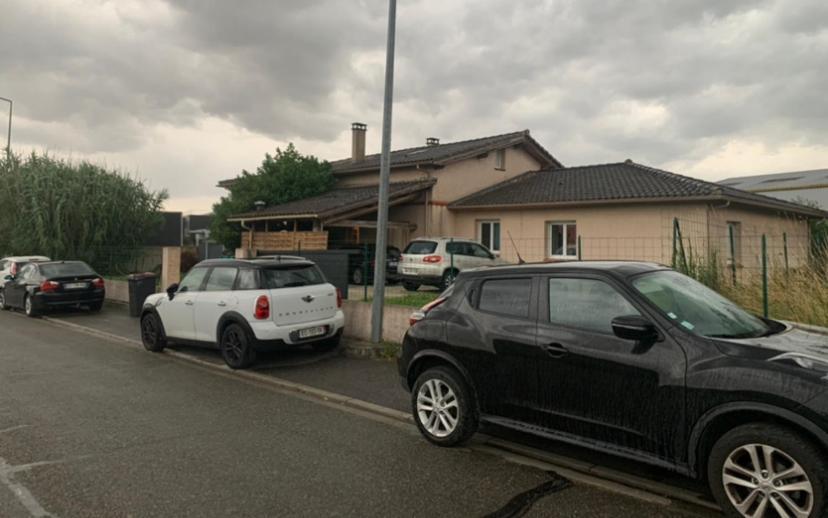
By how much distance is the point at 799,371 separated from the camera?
127 inches

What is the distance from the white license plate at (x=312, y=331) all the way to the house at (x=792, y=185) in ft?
115

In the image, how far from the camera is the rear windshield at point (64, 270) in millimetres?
15086

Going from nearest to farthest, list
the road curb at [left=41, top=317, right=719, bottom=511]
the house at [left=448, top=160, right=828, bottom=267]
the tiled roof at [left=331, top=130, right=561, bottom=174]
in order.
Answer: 1. the road curb at [left=41, top=317, right=719, bottom=511]
2. the house at [left=448, top=160, right=828, bottom=267]
3. the tiled roof at [left=331, top=130, right=561, bottom=174]

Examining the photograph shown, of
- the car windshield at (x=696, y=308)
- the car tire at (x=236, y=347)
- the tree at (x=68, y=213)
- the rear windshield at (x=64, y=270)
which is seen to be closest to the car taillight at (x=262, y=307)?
the car tire at (x=236, y=347)

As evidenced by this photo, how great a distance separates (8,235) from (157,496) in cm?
2547

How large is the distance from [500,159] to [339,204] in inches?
329

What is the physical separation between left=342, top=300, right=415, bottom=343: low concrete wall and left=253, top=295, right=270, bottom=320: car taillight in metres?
2.41

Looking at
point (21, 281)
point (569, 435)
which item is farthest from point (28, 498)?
point (21, 281)

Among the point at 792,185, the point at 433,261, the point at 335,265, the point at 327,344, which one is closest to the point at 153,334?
the point at 327,344

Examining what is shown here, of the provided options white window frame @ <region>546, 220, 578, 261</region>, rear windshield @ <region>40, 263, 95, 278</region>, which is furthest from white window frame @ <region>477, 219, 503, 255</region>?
rear windshield @ <region>40, 263, 95, 278</region>

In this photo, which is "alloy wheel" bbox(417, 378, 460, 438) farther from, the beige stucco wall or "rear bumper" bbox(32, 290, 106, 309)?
"rear bumper" bbox(32, 290, 106, 309)

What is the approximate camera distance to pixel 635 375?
380 centimetres

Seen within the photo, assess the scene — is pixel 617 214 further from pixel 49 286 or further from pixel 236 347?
pixel 49 286

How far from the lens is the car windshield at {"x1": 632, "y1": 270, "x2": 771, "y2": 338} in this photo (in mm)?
3924
